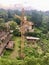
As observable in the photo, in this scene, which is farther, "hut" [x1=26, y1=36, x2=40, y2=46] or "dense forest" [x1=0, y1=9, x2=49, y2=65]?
"hut" [x1=26, y1=36, x2=40, y2=46]

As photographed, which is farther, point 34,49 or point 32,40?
point 32,40

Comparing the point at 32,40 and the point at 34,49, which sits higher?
the point at 34,49

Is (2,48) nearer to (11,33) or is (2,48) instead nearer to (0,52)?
(0,52)

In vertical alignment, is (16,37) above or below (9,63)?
below

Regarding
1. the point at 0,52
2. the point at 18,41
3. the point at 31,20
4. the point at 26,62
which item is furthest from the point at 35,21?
the point at 26,62

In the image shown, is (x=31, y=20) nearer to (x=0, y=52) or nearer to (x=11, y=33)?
(x=11, y=33)

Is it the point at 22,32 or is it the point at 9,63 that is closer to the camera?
the point at 9,63

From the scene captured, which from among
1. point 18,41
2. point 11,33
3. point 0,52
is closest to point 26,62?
point 0,52

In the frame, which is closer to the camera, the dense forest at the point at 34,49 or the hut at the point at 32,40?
the dense forest at the point at 34,49

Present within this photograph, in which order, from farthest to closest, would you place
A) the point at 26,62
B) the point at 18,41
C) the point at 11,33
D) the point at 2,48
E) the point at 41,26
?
the point at 41,26 → the point at 11,33 → the point at 18,41 → the point at 2,48 → the point at 26,62

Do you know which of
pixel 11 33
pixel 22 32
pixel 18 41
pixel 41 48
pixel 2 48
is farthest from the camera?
pixel 11 33
